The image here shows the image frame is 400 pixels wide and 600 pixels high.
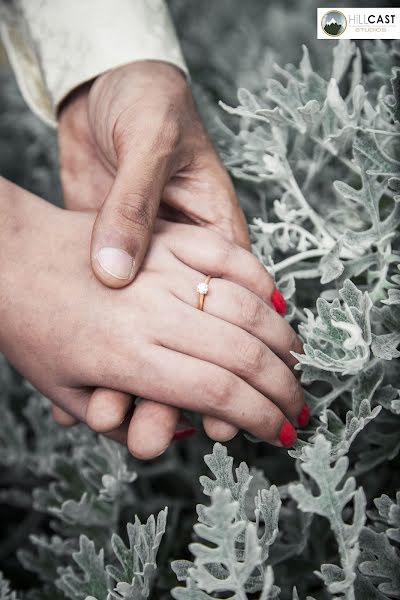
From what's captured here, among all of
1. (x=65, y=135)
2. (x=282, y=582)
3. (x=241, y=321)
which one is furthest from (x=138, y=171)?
(x=282, y=582)

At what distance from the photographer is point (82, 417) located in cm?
130

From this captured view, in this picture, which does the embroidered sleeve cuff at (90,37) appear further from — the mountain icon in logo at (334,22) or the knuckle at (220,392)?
the knuckle at (220,392)

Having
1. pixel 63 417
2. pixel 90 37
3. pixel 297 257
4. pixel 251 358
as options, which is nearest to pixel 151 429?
pixel 251 358

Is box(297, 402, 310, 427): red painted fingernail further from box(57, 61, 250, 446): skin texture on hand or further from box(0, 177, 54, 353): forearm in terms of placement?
box(0, 177, 54, 353): forearm

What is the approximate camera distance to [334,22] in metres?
1.31

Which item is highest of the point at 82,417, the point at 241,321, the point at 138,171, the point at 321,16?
the point at 321,16

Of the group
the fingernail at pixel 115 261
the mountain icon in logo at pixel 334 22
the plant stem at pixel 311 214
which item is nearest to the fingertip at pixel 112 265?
the fingernail at pixel 115 261

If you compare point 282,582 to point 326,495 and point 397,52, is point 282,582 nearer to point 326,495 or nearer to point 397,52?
point 326,495

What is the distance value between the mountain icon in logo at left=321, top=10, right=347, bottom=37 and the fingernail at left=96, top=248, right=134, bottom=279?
64 centimetres

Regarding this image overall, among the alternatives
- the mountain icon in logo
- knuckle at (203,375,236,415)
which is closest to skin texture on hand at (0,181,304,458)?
knuckle at (203,375,236,415)

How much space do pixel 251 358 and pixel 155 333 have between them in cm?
Result: 19

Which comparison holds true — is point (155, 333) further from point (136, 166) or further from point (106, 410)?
point (136, 166)

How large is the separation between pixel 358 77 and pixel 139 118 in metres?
0.46

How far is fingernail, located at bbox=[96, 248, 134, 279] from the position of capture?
3.85 ft
